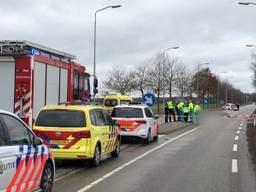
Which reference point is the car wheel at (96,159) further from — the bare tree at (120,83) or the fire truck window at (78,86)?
the bare tree at (120,83)

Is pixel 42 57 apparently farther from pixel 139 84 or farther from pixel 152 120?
pixel 139 84

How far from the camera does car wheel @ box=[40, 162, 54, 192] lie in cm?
827

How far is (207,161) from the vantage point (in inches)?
545

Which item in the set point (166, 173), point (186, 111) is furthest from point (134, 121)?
point (186, 111)

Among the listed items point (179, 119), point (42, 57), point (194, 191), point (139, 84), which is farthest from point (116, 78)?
point (194, 191)

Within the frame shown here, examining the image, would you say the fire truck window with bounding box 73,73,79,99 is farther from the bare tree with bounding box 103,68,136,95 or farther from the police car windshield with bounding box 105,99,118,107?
the bare tree with bounding box 103,68,136,95

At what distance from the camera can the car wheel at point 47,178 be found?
326 inches

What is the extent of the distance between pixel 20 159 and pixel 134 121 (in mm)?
12765

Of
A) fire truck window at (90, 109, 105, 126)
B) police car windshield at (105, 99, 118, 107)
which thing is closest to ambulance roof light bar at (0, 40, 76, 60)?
fire truck window at (90, 109, 105, 126)

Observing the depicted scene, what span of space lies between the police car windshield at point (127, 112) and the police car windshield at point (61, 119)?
7.78 metres

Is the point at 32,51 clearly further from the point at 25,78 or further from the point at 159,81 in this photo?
the point at 159,81

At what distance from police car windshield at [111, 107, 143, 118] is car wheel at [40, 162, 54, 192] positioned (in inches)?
452

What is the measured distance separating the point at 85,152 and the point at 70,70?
19.7 feet

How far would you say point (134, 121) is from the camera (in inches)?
780
